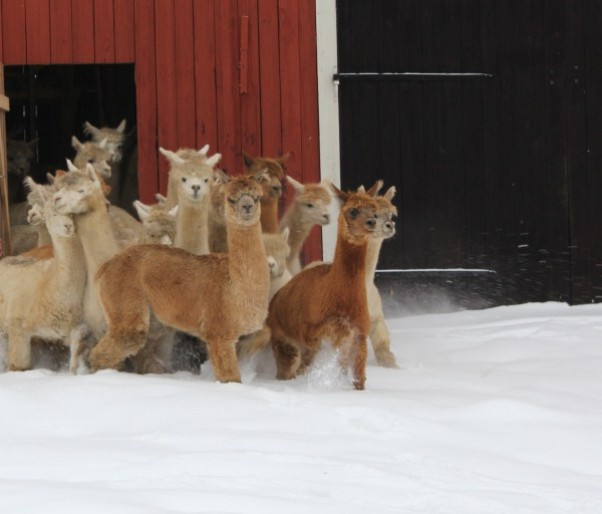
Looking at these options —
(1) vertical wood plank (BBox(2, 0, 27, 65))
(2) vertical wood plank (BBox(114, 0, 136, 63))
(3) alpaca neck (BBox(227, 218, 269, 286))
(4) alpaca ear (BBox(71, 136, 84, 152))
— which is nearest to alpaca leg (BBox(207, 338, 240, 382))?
(3) alpaca neck (BBox(227, 218, 269, 286))

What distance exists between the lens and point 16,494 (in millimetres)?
4449

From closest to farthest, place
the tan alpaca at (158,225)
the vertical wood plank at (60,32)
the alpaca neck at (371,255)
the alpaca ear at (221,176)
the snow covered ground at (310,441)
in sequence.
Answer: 1. the snow covered ground at (310,441)
2. the alpaca ear at (221,176)
3. the alpaca neck at (371,255)
4. the tan alpaca at (158,225)
5. the vertical wood plank at (60,32)

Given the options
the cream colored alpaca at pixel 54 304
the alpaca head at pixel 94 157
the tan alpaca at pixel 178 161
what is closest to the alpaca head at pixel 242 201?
the cream colored alpaca at pixel 54 304

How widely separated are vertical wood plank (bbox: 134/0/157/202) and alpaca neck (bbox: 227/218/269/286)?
3396 millimetres

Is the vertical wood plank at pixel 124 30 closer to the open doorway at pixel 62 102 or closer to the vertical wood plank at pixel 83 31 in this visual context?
the vertical wood plank at pixel 83 31

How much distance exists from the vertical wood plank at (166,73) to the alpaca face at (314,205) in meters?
1.71

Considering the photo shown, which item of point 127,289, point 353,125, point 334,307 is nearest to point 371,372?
point 334,307

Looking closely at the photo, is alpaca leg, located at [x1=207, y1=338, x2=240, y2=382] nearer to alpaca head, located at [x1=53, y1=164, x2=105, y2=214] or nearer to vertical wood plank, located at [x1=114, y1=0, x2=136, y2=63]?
alpaca head, located at [x1=53, y1=164, x2=105, y2=214]

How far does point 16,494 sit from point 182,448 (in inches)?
43.1

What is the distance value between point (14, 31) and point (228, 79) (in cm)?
185

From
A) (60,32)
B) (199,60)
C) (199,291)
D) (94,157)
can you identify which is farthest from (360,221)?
(94,157)

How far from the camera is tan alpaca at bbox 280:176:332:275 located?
8977 mm

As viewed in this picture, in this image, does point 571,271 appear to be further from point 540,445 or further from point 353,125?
point 540,445

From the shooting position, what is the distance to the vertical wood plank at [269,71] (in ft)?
33.7
